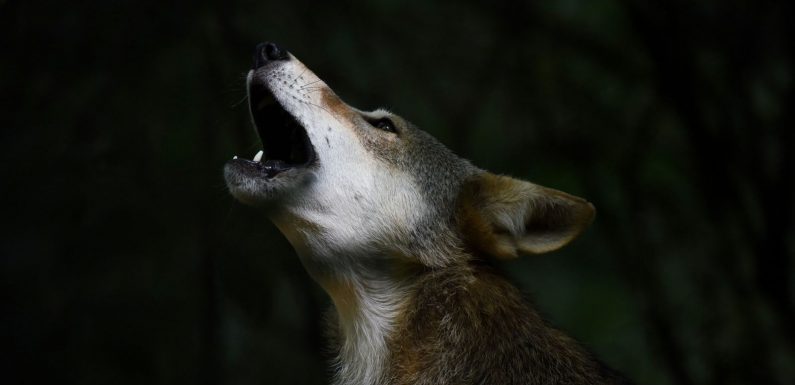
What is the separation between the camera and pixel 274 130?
493 cm

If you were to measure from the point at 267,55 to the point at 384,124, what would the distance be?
2.35 ft

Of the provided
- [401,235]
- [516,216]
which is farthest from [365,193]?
[516,216]

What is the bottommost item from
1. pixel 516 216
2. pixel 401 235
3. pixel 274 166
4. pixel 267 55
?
pixel 401 235

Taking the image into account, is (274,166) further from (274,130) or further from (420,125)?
(420,125)

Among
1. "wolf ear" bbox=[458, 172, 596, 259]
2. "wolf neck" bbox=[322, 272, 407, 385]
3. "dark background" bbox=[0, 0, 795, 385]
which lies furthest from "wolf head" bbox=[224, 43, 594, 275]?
"dark background" bbox=[0, 0, 795, 385]

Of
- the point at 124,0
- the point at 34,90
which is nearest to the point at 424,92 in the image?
the point at 124,0

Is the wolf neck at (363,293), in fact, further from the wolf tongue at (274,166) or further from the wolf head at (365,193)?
the wolf tongue at (274,166)

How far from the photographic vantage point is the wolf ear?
15.4ft

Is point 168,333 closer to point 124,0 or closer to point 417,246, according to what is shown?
point 124,0

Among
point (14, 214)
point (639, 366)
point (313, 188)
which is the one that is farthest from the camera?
point (639, 366)

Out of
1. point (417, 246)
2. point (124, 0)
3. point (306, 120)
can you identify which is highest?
point (306, 120)

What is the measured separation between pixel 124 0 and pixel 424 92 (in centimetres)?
292

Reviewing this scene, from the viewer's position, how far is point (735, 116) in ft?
30.0

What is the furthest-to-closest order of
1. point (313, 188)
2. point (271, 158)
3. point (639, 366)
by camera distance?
1. point (639, 366)
2. point (271, 158)
3. point (313, 188)
